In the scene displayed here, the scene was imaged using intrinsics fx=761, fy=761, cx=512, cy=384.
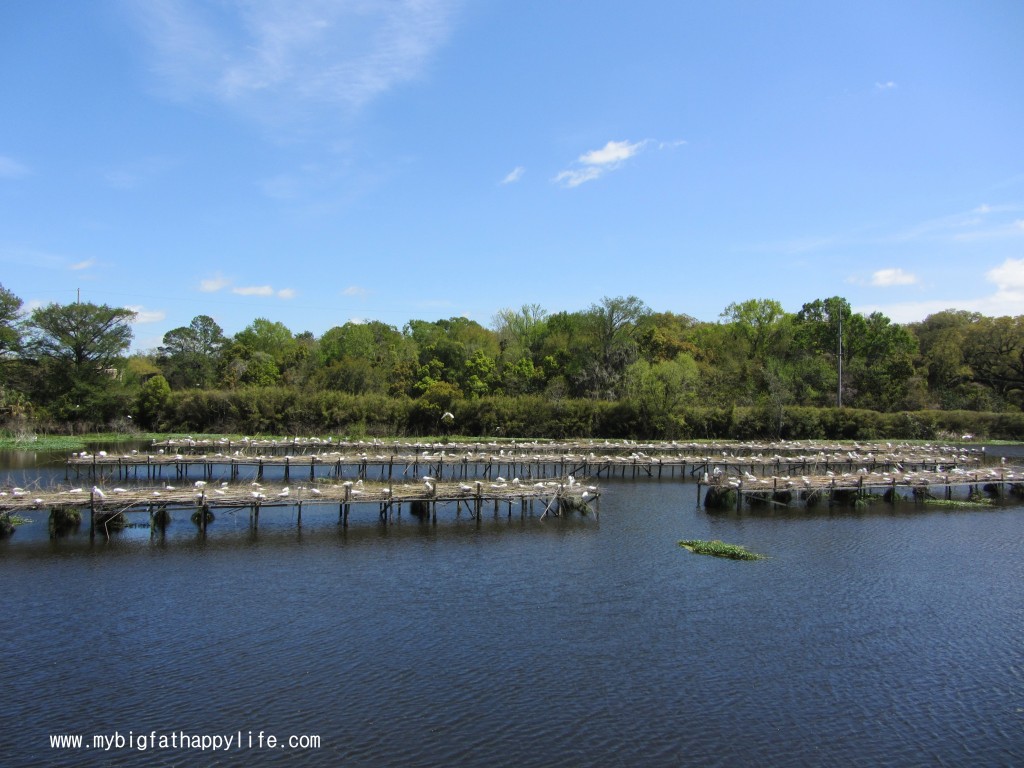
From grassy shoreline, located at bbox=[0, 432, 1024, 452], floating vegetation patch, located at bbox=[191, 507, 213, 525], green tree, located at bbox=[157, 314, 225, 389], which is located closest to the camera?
floating vegetation patch, located at bbox=[191, 507, 213, 525]

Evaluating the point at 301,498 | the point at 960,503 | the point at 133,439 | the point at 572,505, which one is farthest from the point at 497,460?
the point at 133,439

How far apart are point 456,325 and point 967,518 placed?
73.5 m

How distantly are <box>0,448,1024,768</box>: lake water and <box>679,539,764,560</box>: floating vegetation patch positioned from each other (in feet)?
1.87

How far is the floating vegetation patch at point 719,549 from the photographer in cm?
2631

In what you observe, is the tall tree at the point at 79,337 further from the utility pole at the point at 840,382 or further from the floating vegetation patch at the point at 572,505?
the utility pole at the point at 840,382

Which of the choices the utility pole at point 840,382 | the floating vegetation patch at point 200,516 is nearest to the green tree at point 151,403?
the floating vegetation patch at point 200,516

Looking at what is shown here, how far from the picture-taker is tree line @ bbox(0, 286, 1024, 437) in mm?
67000

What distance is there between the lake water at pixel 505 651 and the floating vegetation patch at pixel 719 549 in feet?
1.87

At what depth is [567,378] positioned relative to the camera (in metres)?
77.0

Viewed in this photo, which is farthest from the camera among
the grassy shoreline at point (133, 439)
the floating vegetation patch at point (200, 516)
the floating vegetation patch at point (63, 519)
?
the grassy shoreline at point (133, 439)

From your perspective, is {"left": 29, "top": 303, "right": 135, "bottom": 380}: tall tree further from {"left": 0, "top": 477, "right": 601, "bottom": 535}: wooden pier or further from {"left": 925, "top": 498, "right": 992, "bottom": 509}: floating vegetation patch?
{"left": 925, "top": 498, "right": 992, "bottom": 509}: floating vegetation patch

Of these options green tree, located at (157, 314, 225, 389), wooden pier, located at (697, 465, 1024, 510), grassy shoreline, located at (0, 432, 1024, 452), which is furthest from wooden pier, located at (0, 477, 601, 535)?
green tree, located at (157, 314, 225, 389)

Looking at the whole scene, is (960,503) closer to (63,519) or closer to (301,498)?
(301,498)

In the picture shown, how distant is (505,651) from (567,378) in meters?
60.1
